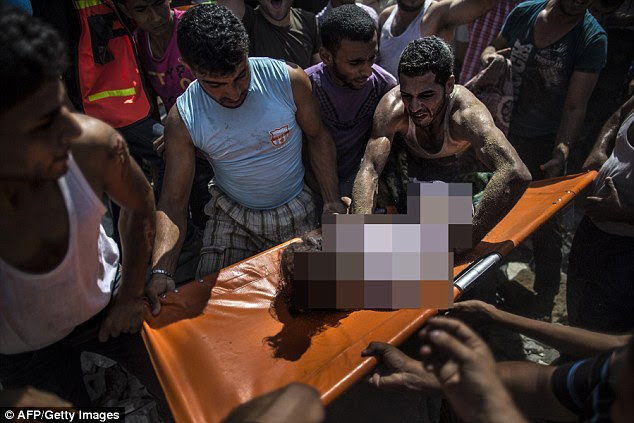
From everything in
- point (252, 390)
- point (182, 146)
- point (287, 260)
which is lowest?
point (252, 390)

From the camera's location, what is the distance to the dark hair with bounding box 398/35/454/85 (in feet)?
8.56

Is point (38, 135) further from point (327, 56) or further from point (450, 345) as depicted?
point (327, 56)

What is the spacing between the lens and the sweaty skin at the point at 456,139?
2.52 meters

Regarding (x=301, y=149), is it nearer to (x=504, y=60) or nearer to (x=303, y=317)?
(x=303, y=317)

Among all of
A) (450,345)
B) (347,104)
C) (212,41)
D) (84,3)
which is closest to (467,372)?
(450,345)

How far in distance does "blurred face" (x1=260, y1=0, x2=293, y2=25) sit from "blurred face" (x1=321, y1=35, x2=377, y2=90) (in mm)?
657

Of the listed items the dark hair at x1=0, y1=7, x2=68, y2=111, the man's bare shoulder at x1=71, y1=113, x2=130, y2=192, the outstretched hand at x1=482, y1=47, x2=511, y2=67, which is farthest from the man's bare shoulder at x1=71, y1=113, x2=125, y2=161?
the outstretched hand at x1=482, y1=47, x2=511, y2=67

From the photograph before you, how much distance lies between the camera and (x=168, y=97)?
10.9ft

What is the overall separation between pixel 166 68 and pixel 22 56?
5.95 ft

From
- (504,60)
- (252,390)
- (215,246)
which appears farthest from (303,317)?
(504,60)

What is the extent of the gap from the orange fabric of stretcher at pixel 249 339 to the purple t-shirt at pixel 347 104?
84 cm

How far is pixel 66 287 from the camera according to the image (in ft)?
6.31

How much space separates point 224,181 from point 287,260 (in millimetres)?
735

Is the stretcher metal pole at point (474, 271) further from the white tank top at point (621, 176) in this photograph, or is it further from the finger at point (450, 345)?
the finger at point (450, 345)
